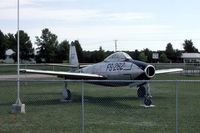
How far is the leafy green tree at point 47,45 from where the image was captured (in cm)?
9819

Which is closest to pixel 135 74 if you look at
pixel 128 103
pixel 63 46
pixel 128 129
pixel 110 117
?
pixel 128 103

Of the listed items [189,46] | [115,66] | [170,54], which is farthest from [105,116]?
[189,46]

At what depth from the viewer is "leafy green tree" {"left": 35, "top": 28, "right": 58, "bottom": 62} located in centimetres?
9819

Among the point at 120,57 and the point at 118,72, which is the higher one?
the point at 120,57

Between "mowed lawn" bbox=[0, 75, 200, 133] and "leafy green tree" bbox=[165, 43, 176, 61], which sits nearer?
"mowed lawn" bbox=[0, 75, 200, 133]

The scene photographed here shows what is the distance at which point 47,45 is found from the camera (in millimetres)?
99625

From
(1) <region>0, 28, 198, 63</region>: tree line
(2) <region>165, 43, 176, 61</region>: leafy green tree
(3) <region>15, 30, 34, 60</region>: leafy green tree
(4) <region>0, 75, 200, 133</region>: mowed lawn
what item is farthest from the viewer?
(2) <region>165, 43, 176, 61</region>: leafy green tree

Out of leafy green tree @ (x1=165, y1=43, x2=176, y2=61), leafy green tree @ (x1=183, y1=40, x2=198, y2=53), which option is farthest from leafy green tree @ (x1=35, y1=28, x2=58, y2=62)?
leafy green tree @ (x1=183, y1=40, x2=198, y2=53)

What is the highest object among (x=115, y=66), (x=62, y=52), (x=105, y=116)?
(x=62, y=52)

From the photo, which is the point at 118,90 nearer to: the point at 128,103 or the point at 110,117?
the point at 128,103

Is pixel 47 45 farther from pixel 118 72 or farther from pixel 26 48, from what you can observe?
pixel 118 72

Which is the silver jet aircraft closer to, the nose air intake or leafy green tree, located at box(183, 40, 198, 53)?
the nose air intake

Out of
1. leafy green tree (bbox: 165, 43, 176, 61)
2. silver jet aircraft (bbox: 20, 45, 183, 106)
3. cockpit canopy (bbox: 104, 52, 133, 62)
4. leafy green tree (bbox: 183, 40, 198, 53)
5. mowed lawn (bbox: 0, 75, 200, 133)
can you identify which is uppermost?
leafy green tree (bbox: 183, 40, 198, 53)

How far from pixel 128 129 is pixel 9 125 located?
3.54 m
